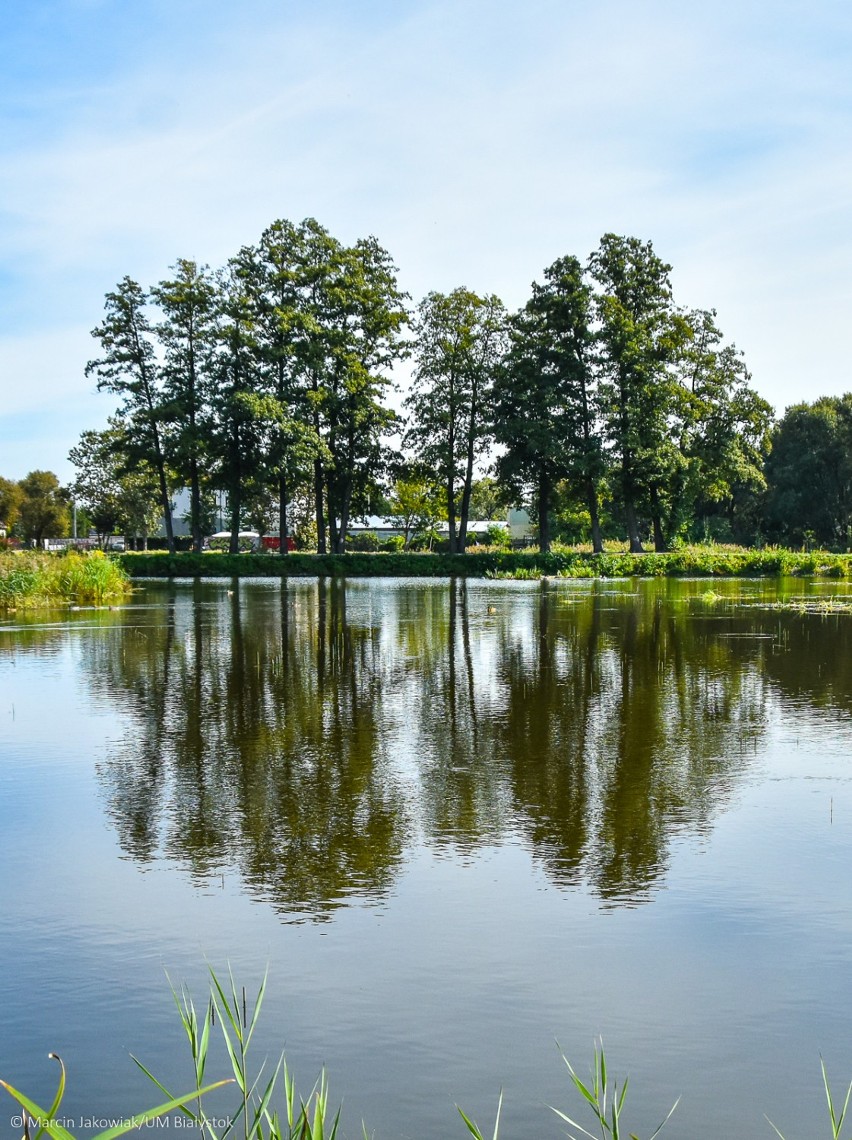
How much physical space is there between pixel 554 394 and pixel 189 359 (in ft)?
68.5

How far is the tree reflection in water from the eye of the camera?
20.9ft

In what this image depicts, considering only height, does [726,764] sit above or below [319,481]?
below

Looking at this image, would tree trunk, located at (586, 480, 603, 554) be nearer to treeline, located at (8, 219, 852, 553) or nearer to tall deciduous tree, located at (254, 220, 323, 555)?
treeline, located at (8, 219, 852, 553)

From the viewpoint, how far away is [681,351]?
5809 centimetres

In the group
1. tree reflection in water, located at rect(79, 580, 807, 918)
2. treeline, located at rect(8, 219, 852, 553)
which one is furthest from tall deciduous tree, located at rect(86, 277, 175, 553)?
tree reflection in water, located at rect(79, 580, 807, 918)

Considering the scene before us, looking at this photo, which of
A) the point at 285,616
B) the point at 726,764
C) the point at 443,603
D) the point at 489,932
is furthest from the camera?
the point at 443,603

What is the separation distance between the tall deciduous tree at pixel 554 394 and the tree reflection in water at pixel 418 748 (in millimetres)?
35223

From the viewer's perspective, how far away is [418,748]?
30.8 ft

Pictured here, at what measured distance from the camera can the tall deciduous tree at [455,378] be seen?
194 feet

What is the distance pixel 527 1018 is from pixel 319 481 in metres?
55.0

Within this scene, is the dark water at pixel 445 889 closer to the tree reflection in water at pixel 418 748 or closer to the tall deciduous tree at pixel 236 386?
the tree reflection in water at pixel 418 748

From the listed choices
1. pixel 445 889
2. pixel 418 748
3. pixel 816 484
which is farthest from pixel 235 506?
pixel 445 889

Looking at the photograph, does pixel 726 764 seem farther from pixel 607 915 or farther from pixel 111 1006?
pixel 111 1006

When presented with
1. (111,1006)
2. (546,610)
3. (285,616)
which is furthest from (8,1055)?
(546,610)
